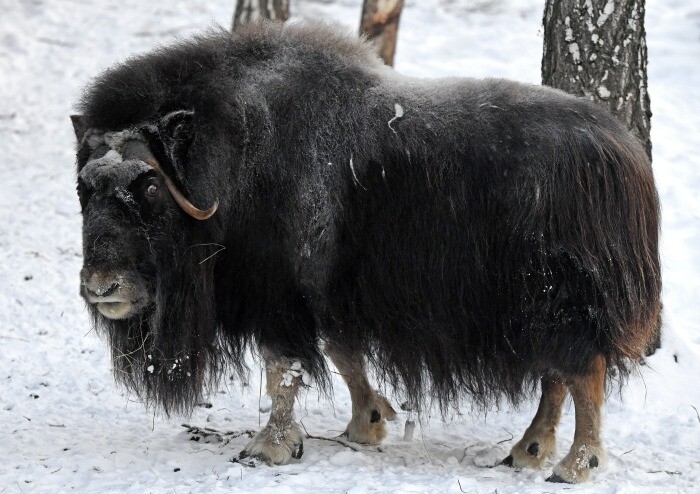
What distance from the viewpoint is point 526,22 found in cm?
916

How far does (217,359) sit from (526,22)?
678cm

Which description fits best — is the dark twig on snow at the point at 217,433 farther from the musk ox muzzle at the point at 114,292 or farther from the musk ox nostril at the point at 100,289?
the musk ox nostril at the point at 100,289

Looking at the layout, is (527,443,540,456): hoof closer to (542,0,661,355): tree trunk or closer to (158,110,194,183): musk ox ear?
(542,0,661,355): tree trunk

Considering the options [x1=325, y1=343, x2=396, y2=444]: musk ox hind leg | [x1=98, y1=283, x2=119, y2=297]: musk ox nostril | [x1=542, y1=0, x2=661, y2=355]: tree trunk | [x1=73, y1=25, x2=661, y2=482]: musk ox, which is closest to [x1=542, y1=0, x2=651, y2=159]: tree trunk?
[x1=542, y1=0, x2=661, y2=355]: tree trunk

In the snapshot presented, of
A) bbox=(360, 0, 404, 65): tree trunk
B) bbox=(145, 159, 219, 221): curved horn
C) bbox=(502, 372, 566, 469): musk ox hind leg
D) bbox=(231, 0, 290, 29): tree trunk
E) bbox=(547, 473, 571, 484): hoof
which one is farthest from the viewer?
bbox=(231, 0, 290, 29): tree trunk

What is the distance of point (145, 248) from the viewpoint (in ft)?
10.1

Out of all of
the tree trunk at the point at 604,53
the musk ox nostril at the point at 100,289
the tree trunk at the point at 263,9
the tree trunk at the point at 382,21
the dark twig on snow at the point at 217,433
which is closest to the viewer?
the musk ox nostril at the point at 100,289

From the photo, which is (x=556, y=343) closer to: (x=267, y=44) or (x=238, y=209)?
(x=238, y=209)

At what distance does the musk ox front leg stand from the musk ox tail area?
103mm

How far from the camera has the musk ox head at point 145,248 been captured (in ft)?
9.88

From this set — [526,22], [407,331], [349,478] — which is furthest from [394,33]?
[349,478]

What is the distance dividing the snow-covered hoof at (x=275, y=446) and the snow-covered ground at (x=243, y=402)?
0.18ft

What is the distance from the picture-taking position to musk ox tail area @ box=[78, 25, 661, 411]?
3102 mm

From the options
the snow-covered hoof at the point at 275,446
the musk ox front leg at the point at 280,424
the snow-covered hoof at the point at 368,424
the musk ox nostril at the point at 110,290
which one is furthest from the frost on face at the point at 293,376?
the musk ox nostril at the point at 110,290
